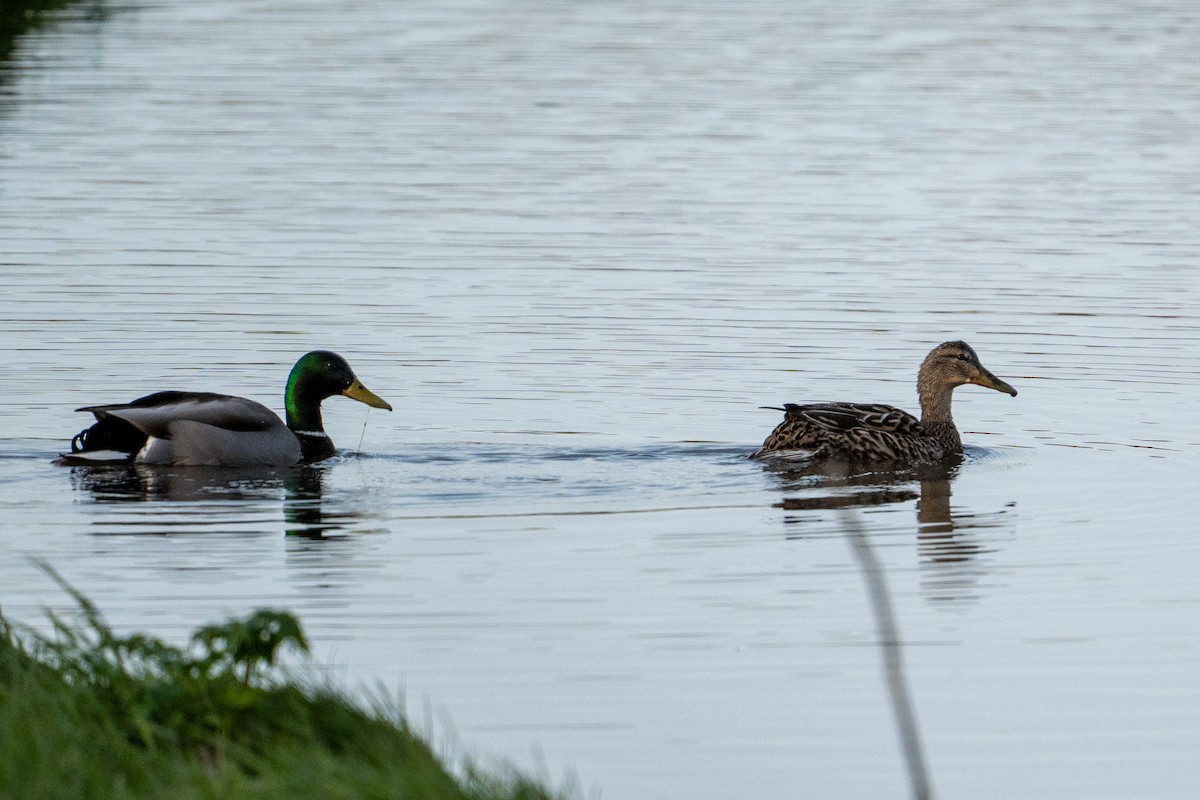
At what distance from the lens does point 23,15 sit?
3659 cm

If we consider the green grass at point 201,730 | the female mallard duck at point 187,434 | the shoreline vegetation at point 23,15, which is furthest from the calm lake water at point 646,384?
the shoreline vegetation at point 23,15

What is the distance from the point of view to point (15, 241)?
749 inches

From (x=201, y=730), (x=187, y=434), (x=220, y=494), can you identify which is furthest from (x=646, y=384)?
(x=201, y=730)

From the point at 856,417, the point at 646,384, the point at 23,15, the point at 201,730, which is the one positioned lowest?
the point at 201,730

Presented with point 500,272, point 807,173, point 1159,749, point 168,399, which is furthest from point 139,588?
point 807,173

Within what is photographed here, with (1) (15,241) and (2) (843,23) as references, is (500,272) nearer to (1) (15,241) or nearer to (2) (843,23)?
(1) (15,241)

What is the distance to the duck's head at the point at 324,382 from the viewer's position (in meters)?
13.2

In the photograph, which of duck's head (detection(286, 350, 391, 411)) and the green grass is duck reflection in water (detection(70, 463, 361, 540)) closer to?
duck's head (detection(286, 350, 391, 411))

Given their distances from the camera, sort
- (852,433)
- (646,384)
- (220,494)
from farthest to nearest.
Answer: (646,384) < (852,433) < (220,494)

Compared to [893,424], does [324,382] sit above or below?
above

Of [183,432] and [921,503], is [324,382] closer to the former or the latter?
[183,432]

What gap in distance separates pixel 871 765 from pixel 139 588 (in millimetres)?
3468

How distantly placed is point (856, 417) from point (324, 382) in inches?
125

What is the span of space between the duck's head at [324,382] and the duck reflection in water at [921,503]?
2.50m
